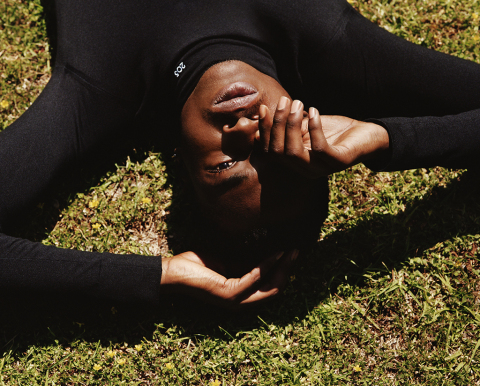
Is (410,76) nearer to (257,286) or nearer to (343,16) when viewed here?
(343,16)

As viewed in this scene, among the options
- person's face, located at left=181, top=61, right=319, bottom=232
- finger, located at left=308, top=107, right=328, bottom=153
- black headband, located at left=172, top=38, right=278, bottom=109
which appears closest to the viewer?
finger, located at left=308, top=107, right=328, bottom=153

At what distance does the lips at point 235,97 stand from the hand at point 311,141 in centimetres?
14

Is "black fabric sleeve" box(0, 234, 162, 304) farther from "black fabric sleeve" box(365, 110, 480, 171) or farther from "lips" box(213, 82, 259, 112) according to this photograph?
"black fabric sleeve" box(365, 110, 480, 171)

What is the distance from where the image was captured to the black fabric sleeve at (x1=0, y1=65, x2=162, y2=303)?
2.82 metres

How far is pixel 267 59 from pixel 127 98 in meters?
1.04

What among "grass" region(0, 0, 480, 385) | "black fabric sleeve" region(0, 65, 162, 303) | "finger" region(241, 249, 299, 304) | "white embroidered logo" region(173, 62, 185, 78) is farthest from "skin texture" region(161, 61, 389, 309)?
"grass" region(0, 0, 480, 385)

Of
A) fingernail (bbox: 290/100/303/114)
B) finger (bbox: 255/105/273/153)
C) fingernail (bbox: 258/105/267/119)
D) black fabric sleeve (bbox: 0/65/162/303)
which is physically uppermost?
fingernail (bbox: 290/100/303/114)

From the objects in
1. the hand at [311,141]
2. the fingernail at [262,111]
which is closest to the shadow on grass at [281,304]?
the hand at [311,141]

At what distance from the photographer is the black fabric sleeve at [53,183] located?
2.82 metres

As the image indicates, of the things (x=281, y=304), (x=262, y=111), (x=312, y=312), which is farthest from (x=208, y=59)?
(x=312, y=312)

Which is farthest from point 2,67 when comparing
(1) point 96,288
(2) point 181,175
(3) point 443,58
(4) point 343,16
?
(3) point 443,58

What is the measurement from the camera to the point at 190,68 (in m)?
2.70

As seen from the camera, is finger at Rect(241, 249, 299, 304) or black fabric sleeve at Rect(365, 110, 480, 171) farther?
finger at Rect(241, 249, 299, 304)

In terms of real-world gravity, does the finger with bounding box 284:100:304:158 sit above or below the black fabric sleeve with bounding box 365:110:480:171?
above
